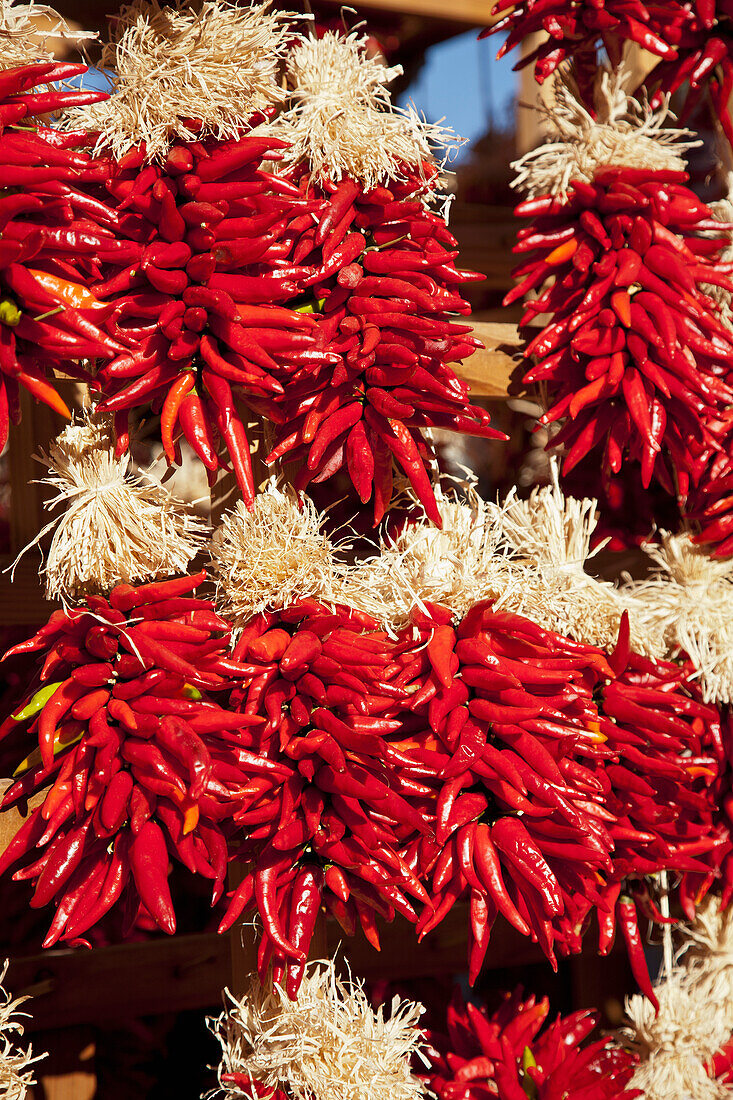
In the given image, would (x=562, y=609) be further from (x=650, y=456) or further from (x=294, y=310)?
(x=294, y=310)

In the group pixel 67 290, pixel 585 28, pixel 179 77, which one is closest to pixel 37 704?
pixel 67 290

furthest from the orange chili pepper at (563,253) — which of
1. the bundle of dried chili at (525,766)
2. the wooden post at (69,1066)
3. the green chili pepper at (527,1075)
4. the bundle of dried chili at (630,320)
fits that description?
the wooden post at (69,1066)

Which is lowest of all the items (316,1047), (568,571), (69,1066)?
(69,1066)

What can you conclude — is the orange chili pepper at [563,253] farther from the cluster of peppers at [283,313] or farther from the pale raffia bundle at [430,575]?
the pale raffia bundle at [430,575]

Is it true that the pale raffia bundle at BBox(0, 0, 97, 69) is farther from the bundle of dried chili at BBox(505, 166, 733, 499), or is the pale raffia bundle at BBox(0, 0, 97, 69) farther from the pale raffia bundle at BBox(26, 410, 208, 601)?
the bundle of dried chili at BBox(505, 166, 733, 499)

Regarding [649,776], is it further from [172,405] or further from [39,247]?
[39,247]

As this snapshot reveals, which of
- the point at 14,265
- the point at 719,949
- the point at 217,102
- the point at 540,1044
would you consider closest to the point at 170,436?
the point at 14,265
